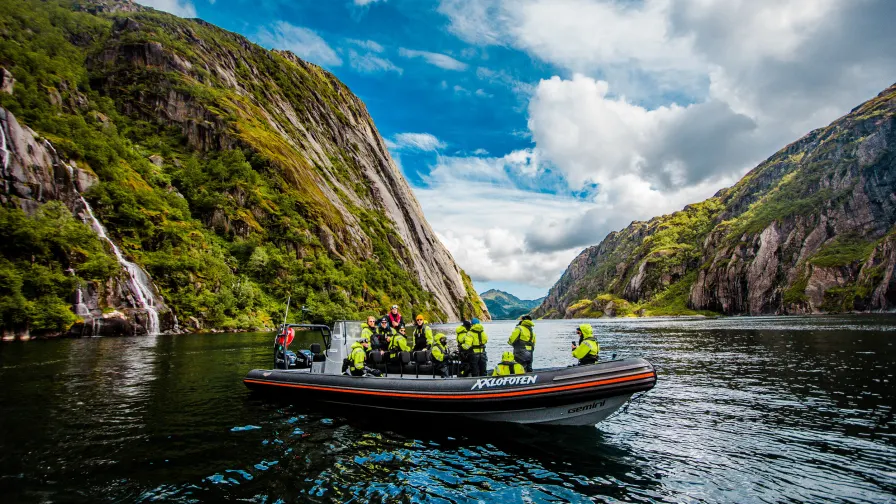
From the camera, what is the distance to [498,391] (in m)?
11.6

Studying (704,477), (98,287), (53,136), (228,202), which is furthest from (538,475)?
(228,202)

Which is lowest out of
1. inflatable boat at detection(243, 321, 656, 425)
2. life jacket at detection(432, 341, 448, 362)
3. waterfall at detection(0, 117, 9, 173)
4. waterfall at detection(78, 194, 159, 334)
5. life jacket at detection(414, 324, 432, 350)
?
inflatable boat at detection(243, 321, 656, 425)

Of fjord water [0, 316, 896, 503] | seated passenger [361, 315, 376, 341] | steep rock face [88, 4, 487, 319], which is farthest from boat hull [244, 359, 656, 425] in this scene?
steep rock face [88, 4, 487, 319]

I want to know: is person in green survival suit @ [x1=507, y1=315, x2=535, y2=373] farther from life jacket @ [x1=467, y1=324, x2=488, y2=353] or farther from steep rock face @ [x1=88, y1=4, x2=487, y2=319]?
steep rock face @ [x1=88, y1=4, x2=487, y2=319]

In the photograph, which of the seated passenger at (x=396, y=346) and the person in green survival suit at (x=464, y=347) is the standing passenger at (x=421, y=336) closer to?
the seated passenger at (x=396, y=346)

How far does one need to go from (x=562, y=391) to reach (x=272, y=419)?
8592 mm

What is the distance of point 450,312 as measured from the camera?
432 feet

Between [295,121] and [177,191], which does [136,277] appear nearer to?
[177,191]

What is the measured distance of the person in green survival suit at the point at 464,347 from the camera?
44.5ft

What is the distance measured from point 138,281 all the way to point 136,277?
0.53 meters

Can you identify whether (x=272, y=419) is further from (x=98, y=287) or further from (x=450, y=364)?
(x=98, y=287)

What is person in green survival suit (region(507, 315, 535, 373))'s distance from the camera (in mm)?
12750

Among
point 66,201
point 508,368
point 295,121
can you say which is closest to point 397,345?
point 508,368

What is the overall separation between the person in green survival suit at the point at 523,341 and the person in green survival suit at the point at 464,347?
54.4 inches
